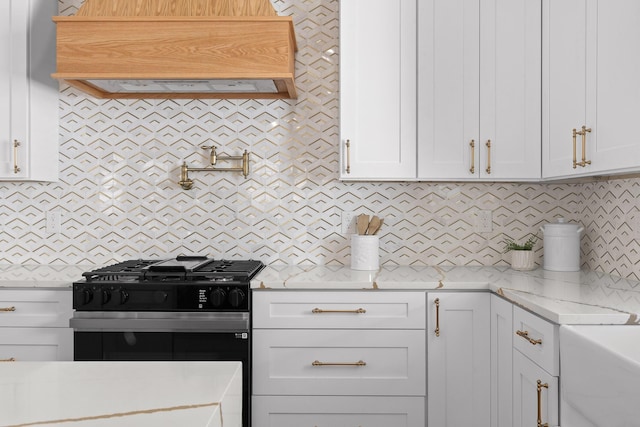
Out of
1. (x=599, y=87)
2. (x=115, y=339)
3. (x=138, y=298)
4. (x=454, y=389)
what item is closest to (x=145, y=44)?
(x=138, y=298)

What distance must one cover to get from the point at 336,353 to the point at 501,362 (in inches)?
27.9

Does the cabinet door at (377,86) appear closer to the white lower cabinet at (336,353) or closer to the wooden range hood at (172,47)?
the wooden range hood at (172,47)

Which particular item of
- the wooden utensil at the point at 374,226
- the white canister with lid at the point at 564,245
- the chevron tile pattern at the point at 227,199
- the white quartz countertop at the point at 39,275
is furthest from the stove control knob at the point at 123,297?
the white canister with lid at the point at 564,245

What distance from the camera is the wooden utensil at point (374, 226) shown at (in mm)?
2719

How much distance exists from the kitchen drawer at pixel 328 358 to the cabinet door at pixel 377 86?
80cm

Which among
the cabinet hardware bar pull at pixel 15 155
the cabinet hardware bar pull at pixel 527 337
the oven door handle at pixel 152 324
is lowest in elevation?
the oven door handle at pixel 152 324

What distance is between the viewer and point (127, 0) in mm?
2398

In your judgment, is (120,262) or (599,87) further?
(120,262)

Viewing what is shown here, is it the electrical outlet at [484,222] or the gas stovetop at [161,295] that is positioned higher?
the electrical outlet at [484,222]

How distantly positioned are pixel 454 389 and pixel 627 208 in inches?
46.2

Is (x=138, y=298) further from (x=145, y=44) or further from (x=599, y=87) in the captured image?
(x=599, y=87)

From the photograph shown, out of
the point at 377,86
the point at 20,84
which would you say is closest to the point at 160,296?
the point at 20,84

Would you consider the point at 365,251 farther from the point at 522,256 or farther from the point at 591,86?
the point at 591,86

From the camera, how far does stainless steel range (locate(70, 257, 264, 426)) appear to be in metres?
2.19
